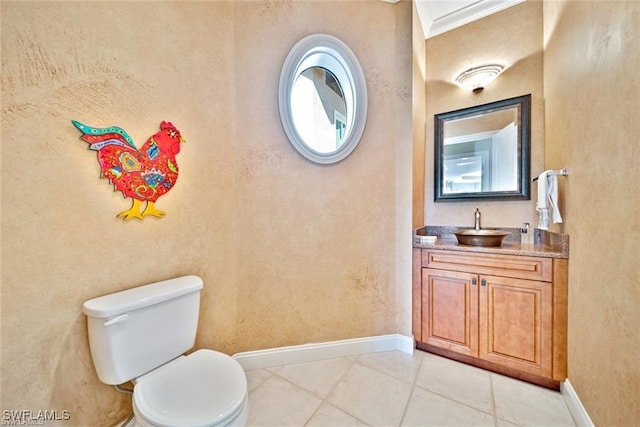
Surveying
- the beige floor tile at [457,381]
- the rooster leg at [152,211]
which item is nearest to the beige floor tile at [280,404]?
the beige floor tile at [457,381]

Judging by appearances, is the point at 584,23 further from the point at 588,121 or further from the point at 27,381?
the point at 27,381

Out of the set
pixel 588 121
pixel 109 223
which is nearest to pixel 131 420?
pixel 109 223

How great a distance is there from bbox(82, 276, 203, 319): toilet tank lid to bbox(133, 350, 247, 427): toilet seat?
12.2 inches

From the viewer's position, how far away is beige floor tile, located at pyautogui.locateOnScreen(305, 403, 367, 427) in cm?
135

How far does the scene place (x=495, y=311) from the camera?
1704 millimetres

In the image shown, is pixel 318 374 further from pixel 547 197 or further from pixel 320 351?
pixel 547 197

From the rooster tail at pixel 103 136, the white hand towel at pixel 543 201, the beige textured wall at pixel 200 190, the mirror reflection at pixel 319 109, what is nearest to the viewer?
the beige textured wall at pixel 200 190

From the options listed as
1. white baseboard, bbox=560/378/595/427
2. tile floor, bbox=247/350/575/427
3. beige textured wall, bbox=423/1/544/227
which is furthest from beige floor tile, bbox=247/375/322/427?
beige textured wall, bbox=423/1/544/227

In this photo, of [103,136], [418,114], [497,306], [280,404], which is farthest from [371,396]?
[418,114]

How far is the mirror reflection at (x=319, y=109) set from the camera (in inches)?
75.0

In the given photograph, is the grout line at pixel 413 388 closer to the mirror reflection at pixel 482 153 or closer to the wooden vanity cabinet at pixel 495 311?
the wooden vanity cabinet at pixel 495 311

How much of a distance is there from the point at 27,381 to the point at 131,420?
0.51m

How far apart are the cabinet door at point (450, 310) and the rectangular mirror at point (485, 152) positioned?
2.61 ft

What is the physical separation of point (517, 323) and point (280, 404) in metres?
1.57
